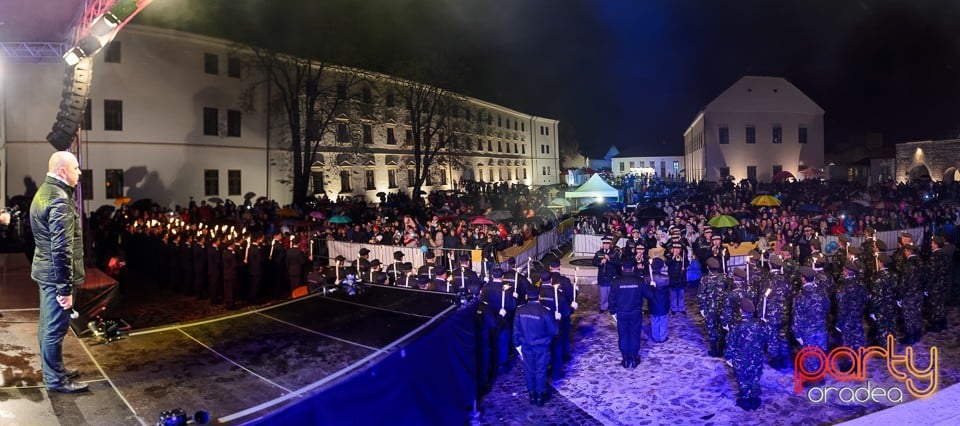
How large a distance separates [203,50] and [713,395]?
34619mm

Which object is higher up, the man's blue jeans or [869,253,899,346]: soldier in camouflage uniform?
the man's blue jeans

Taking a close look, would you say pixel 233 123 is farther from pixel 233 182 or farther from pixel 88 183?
pixel 88 183

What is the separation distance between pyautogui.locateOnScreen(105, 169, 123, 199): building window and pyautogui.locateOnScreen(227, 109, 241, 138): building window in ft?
21.9

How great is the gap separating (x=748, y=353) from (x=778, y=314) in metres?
1.54

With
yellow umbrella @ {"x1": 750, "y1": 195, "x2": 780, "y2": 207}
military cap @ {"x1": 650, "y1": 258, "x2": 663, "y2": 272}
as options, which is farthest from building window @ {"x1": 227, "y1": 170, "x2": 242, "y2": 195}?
military cap @ {"x1": 650, "y1": 258, "x2": 663, "y2": 272}

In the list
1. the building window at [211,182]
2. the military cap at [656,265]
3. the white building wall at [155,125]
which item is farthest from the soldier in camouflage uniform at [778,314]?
the building window at [211,182]

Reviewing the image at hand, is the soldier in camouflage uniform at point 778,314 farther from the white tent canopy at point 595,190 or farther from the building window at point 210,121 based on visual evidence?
the building window at point 210,121

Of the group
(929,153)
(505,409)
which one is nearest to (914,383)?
(505,409)

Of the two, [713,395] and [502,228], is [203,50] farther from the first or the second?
[713,395]

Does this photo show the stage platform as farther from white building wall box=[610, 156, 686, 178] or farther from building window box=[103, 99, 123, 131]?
white building wall box=[610, 156, 686, 178]

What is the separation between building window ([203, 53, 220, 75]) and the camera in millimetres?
34062

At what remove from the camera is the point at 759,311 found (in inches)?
367

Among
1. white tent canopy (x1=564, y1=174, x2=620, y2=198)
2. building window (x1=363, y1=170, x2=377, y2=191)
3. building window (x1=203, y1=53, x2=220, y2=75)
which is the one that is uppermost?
building window (x1=203, y1=53, x2=220, y2=75)

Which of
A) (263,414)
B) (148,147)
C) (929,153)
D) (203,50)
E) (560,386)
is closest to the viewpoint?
(263,414)
